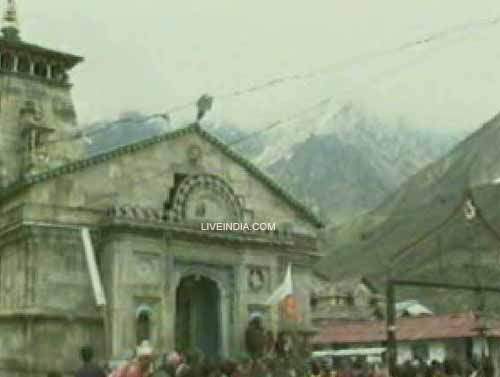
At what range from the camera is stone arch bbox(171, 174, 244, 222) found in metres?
30.6

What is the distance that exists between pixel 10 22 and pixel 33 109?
5.48 metres

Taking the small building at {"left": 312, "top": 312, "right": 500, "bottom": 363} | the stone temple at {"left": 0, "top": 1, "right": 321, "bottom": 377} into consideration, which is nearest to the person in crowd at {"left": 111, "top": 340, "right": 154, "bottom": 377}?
the stone temple at {"left": 0, "top": 1, "right": 321, "bottom": 377}

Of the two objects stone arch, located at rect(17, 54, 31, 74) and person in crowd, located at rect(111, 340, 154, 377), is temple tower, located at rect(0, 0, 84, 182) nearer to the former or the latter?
stone arch, located at rect(17, 54, 31, 74)

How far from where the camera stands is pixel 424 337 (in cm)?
4956

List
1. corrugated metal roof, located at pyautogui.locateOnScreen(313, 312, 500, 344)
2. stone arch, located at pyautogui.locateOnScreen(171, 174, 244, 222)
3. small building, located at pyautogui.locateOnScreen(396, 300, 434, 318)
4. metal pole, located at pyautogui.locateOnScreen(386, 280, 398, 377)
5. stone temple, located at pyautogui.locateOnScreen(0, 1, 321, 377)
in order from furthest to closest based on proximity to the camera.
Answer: small building, located at pyautogui.locateOnScreen(396, 300, 434, 318), corrugated metal roof, located at pyautogui.locateOnScreen(313, 312, 500, 344), stone arch, located at pyautogui.locateOnScreen(171, 174, 244, 222), stone temple, located at pyautogui.locateOnScreen(0, 1, 321, 377), metal pole, located at pyautogui.locateOnScreen(386, 280, 398, 377)

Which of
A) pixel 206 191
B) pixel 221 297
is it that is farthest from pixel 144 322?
pixel 206 191

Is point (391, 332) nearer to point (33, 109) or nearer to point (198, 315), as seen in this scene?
point (198, 315)

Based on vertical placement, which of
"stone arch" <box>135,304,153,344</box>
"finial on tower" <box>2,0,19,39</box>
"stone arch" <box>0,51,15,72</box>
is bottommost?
"stone arch" <box>135,304,153,344</box>

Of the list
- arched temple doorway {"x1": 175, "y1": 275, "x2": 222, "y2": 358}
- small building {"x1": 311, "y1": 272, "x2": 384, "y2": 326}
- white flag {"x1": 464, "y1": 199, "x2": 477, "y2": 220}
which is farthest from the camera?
small building {"x1": 311, "y1": 272, "x2": 384, "y2": 326}

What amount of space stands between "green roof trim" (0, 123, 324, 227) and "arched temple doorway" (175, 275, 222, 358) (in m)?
4.67

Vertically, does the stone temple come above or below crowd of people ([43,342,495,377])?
above

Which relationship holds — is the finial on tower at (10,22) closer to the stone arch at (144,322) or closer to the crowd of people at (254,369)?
the stone arch at (144,322)

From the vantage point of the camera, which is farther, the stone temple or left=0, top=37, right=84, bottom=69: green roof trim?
left=0, top=37, right=84, bottom=69: green roof trim

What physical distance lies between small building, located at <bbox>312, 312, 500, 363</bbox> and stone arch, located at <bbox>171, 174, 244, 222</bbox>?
55.5ft
